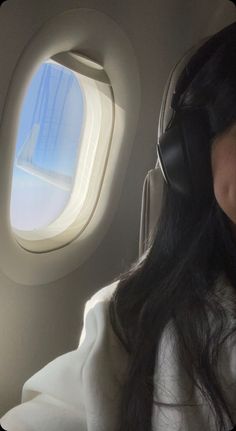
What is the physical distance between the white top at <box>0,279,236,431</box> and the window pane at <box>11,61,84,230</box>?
11cm

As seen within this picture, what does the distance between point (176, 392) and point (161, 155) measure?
24cm

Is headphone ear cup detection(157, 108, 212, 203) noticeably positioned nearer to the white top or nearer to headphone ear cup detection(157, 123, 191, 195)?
headphone ear cup detection(157, 123, 191, 195)

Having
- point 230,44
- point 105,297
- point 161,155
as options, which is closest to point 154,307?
point 105,297

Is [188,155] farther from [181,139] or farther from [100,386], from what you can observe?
[100,386]

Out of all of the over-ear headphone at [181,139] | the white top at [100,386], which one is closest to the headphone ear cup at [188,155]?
the over-ear headphone at [181,139]

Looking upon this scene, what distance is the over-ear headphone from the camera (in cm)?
47

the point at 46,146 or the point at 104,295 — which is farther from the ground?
the point at 46,146

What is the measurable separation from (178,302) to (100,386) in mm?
119

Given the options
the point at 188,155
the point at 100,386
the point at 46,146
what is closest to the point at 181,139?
the point at 188,155

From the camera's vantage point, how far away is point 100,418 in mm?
521

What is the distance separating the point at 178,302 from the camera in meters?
0.53

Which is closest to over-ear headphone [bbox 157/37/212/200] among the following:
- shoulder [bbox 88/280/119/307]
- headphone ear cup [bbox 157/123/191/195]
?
headphone ear cup [bbox 157/123/191/195]

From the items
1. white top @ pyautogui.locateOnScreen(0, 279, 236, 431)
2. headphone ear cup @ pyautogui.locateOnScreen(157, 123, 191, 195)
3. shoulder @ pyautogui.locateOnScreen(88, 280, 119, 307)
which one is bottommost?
white top @ pyautogui.locateOnScreen(0, 279, 236, 431)

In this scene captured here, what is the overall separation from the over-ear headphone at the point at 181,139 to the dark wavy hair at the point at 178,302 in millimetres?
16
